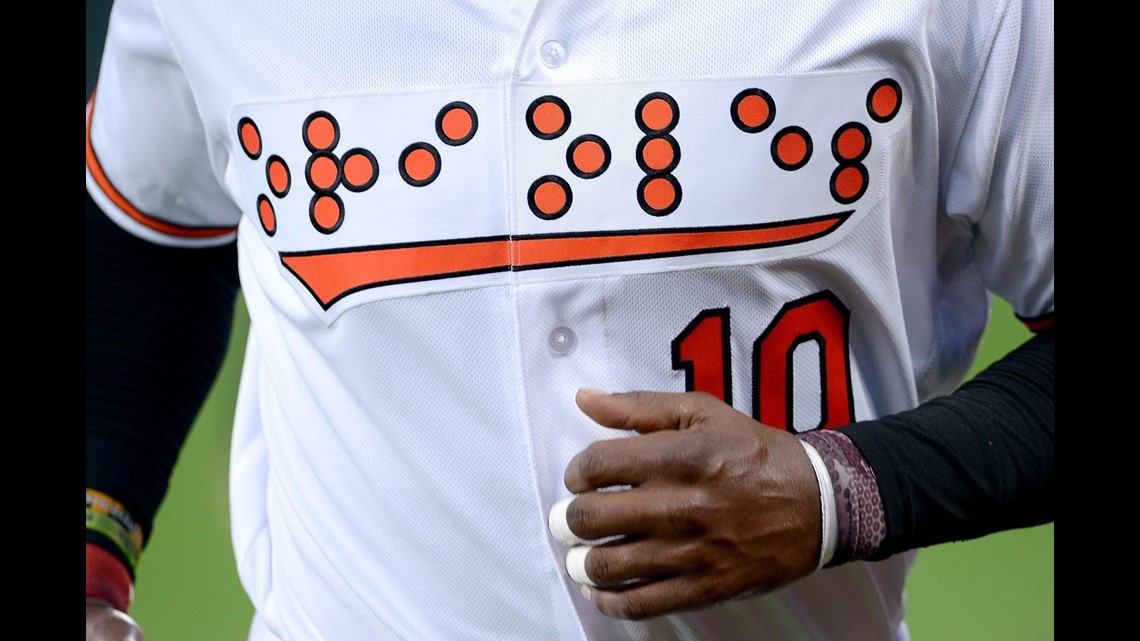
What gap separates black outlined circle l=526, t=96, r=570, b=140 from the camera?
27.6 inches

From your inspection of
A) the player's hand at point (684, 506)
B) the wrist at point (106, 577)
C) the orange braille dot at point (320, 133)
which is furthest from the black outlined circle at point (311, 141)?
the wrist at point (106, 577)

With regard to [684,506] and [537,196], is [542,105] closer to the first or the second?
[537,196]

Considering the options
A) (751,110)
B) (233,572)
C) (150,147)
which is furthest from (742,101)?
(233,572)

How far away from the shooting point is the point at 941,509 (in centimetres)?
72

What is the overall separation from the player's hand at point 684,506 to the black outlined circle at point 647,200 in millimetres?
117

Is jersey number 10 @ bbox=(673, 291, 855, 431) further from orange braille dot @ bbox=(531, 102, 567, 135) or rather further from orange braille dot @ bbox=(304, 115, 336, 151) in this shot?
orange braille dot @ bbox=(304, 115, 336, 151)

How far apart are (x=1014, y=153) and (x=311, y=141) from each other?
1.51 ft

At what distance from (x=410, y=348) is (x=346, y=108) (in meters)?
0.16

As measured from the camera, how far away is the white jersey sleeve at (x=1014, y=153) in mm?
728

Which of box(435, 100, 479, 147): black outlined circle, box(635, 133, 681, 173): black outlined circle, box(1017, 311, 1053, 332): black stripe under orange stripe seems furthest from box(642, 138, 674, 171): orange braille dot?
box(1017, 311, 1053, 332): black stripe under orange stripe

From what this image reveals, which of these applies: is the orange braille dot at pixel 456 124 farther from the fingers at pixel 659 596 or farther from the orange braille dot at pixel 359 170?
the fingers at pixel 659 596

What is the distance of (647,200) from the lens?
0.70m

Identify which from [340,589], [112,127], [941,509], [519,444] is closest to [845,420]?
[941,509]

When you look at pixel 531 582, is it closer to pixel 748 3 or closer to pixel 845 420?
pixel 845 420
